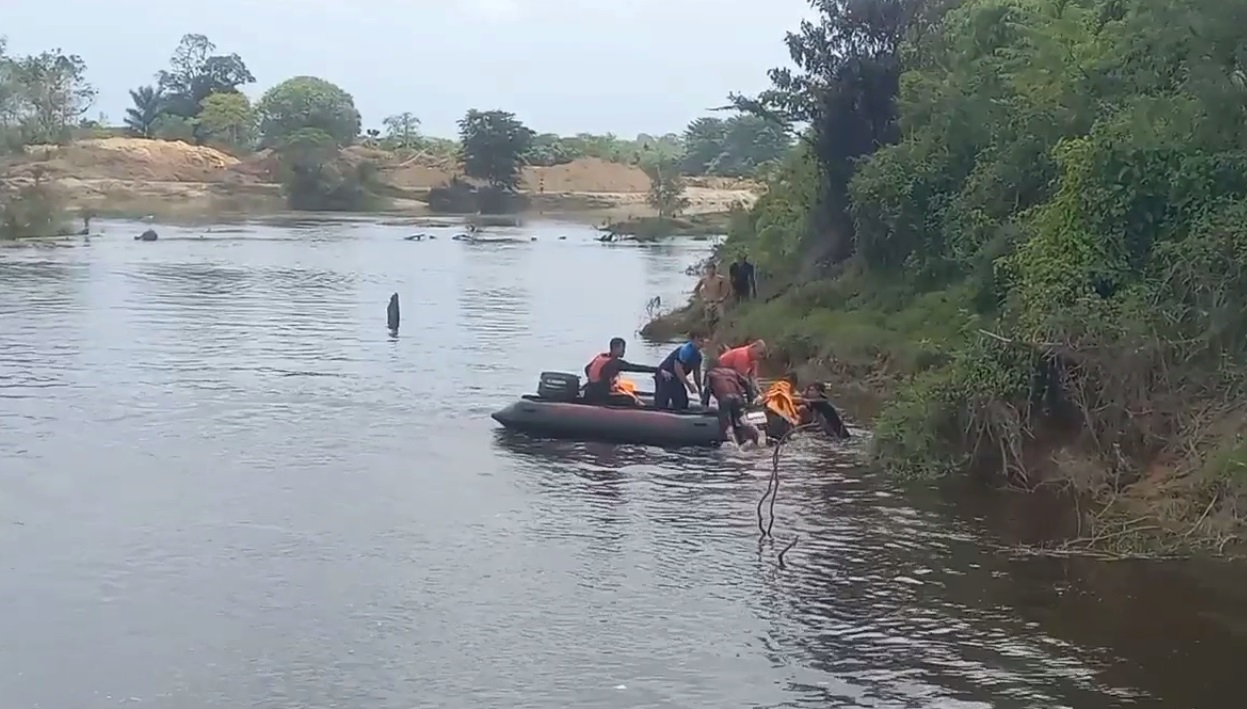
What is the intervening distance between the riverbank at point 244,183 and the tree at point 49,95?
66.7 inches

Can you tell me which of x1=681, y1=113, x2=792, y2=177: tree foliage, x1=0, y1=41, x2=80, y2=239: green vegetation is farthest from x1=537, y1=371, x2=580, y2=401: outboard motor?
x1=681, y1=113, x2=792, y2=177: tree foliage

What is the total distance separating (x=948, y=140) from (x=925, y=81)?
92.4 inches

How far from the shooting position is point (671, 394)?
70.6ft

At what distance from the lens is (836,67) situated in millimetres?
32031

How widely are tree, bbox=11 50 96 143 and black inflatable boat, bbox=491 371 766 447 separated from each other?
8386 cm

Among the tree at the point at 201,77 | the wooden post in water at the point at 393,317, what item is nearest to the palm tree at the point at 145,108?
the tree at the point at 201,77

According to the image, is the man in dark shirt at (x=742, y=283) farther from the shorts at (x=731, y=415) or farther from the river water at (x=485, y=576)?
the shorts at (x=731, y=415)

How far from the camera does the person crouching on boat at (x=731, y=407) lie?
2078cm

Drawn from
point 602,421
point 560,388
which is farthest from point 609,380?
point 602,421

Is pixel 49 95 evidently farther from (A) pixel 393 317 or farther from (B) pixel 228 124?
(A) pixel 393 317

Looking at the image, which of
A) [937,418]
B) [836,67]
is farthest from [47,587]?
[836,67]

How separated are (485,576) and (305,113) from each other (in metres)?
116

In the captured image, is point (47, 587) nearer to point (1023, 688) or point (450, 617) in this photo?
point (450, 617)

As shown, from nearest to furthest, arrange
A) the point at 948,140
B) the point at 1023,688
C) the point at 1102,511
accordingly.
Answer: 1. the point at 1023,688
2. the point at 1102,511
3. the point at 948,140
